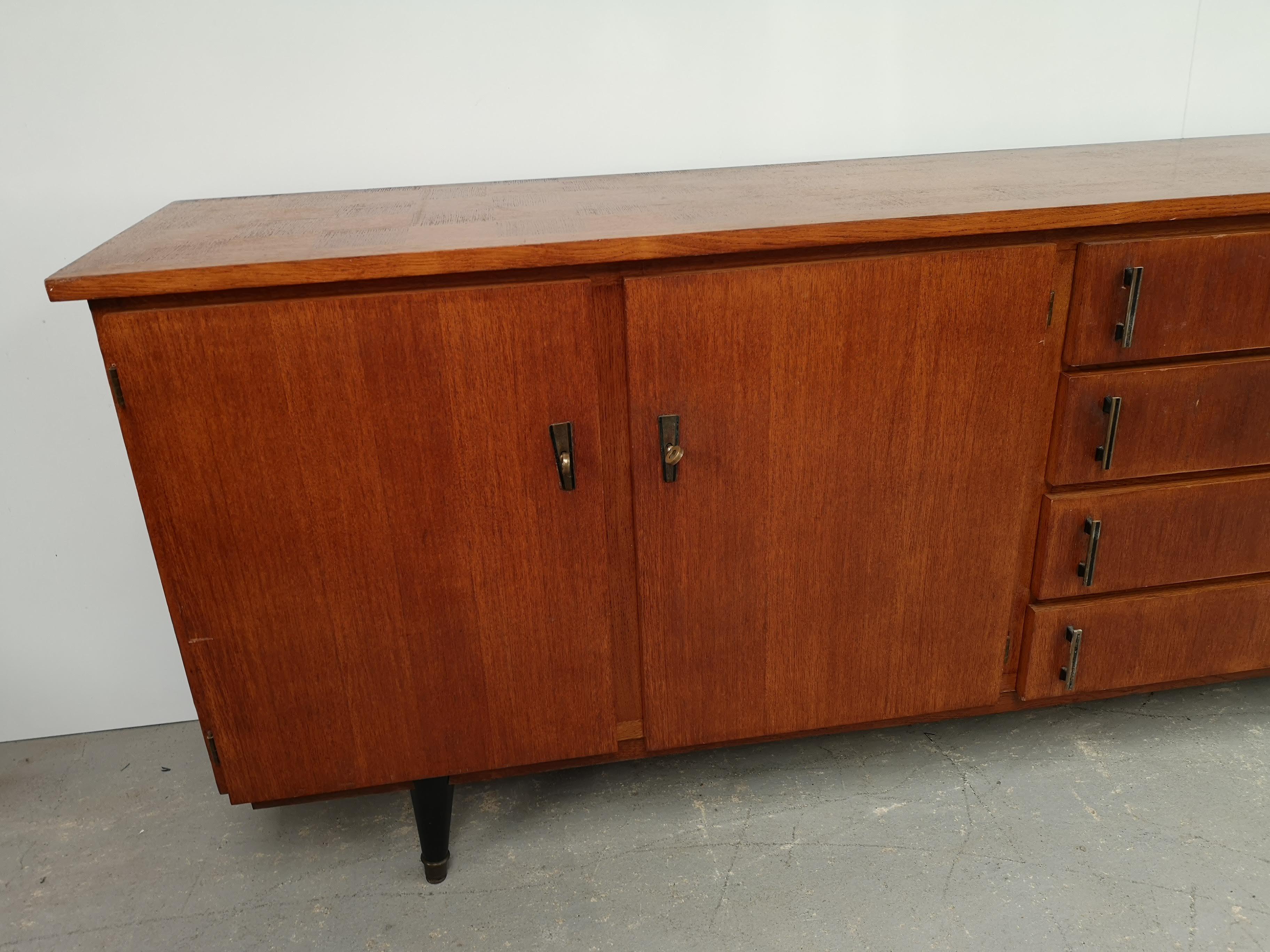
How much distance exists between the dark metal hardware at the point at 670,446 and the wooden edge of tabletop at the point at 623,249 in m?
0.18

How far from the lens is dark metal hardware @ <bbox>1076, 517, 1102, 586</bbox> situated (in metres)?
1.19

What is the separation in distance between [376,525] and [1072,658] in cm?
93

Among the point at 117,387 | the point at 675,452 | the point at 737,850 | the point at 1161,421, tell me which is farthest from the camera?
the point at 737,850

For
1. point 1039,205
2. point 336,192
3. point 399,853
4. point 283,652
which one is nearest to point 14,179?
point 336,192

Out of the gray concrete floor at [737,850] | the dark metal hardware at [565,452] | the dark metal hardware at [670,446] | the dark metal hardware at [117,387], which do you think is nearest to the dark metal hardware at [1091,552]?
the gray concrete floor at [737,850]

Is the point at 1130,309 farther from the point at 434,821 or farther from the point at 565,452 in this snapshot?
the point at 434,821

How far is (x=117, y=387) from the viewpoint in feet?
3.10

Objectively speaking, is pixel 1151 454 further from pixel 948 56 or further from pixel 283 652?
pixel 283 652

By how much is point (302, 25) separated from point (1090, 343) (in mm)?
1120

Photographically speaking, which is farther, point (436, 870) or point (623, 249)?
point (436, 870)

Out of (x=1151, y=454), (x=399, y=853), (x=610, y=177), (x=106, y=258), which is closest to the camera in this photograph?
(x=106, y=258)

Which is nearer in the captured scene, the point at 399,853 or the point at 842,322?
the point at 842,322

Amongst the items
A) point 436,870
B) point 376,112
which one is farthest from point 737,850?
point 376,112

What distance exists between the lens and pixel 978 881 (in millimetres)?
1198
